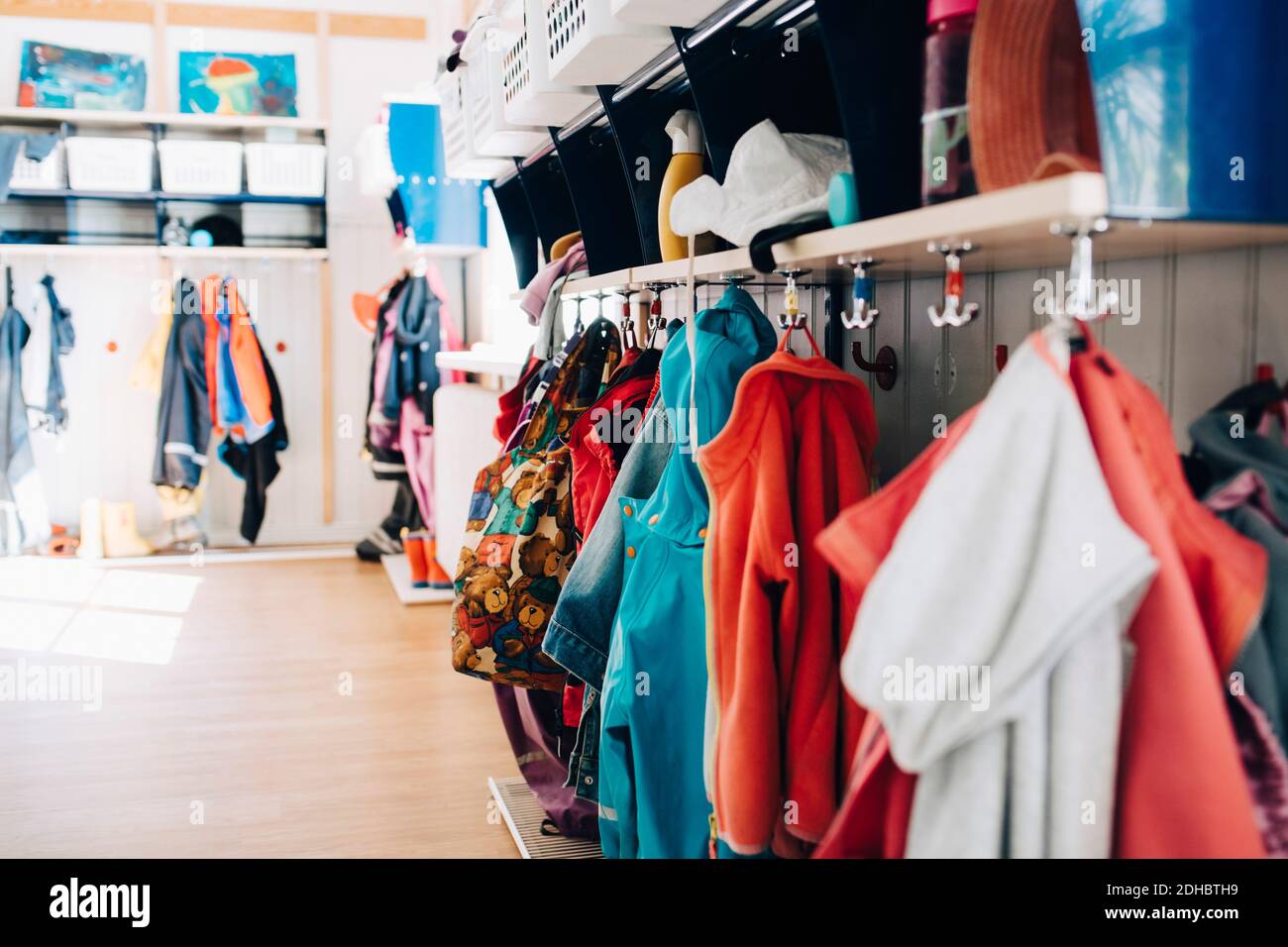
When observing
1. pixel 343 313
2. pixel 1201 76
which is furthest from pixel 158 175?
pixel 1201 76

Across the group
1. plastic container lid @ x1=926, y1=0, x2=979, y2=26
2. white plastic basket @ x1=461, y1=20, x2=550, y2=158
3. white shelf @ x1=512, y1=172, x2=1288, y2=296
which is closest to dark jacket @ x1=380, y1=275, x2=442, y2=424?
white plastic basket @ x1=461, y1=20, x2=550, y2=158

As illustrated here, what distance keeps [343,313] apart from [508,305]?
5.20ft

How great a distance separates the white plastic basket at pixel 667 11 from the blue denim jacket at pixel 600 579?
1.78 feet

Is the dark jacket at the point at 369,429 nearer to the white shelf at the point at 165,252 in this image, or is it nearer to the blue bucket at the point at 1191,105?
the white shelf at the point at 165,252

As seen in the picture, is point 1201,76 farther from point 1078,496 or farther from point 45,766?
point 45,766

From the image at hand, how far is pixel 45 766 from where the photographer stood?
2918 mm

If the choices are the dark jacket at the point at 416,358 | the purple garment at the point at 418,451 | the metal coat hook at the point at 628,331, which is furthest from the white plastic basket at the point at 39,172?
the metal coat hook at the point at 628,331

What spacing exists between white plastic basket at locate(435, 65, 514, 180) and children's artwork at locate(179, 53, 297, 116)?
9.52ft

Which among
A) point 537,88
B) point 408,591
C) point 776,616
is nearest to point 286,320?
point 408,591

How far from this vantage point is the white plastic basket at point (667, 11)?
1.59 meters

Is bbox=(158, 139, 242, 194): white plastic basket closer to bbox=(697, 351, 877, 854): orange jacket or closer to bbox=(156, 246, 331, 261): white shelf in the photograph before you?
bbox=(156, 246, 331, 261): white shelf

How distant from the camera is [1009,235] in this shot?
1.04 meters

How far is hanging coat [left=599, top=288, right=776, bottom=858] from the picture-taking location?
1.56m
